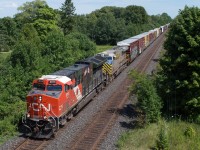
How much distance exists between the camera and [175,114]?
81.1ft

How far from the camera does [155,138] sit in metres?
20.0

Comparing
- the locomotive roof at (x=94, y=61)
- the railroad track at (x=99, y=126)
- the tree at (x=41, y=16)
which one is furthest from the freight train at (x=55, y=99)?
the tree at (x=41, y=16)

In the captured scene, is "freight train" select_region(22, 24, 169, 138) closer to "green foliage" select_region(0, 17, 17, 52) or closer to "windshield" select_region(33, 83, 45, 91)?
"windshield" select_region(33, 83, 45, 91)

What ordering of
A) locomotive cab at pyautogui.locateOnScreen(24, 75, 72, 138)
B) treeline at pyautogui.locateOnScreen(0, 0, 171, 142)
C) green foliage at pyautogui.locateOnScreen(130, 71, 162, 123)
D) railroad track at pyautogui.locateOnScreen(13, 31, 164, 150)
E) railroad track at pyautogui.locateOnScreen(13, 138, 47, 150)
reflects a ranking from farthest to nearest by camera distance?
treeline at pyautogui.locateOnScreen(0, 0, 171, 142) → green foliage at pyautogui.locateOnScreen(130, 71, 162, 123) → locomotive cab at pyautogui.locateOnScreen(24, 75, 72, 138) → railroad track at pyautogui.locateOnScreen(13, 31, 164, 150) → railroad track at pyautogui.locateOnScreen(13, 138, 47, 150)

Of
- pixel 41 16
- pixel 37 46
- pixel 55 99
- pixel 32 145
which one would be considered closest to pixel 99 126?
pixel 55 99

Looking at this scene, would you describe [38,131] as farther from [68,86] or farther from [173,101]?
[173,101]

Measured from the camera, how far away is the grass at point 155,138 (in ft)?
62.4

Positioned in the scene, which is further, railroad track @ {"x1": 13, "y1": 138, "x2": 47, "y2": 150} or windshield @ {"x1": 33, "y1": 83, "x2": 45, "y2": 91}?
windshield @ {"x1": 33, "y1": 83, "x2": 45, "y2": 91}

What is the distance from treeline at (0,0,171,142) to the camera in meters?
27.5

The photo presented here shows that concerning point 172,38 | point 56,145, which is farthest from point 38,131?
point 172,38

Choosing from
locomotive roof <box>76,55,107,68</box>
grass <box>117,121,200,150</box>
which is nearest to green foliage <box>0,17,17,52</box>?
locomotive roof <box>76,55,107,68</box>

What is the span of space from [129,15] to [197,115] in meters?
128

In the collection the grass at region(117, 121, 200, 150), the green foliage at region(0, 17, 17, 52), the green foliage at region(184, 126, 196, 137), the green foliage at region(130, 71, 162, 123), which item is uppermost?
the green foliage at region(0, 17, 17, 52)

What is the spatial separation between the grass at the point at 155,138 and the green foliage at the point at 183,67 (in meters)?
2.27
